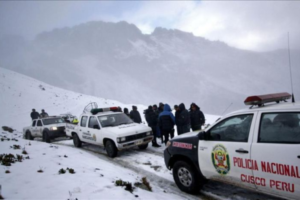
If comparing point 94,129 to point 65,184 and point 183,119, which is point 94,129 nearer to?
point 183,119

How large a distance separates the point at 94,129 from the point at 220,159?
6.06 metres

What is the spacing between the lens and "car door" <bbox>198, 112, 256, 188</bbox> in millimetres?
3517

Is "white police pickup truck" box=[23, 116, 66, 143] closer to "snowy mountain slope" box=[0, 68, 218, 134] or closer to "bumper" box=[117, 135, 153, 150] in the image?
"bumper" box=[117, 135, 153, 150]

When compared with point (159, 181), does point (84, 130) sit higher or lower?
higher

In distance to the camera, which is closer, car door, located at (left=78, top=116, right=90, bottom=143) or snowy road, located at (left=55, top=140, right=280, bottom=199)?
snowy road, located at (left=55, top=140, right=280, bottom=199)

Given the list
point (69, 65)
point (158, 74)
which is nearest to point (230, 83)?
point (158, 74)

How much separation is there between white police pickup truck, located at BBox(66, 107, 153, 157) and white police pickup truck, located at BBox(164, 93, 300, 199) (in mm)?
3438

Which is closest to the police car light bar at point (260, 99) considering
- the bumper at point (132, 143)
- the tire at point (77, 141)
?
the bumper at point (132, 143)

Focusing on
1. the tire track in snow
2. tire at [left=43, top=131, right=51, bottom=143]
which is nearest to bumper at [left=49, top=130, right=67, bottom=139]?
tire at [left=43, top=131, right=51, bottom=143]

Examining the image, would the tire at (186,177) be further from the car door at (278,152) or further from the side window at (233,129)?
the car door at (278,152)

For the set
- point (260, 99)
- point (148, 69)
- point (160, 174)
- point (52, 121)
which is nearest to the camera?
point (260, 99)

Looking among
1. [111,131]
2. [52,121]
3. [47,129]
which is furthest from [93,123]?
[52,121]

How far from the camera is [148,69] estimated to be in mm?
79125

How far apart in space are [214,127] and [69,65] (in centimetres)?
8179
